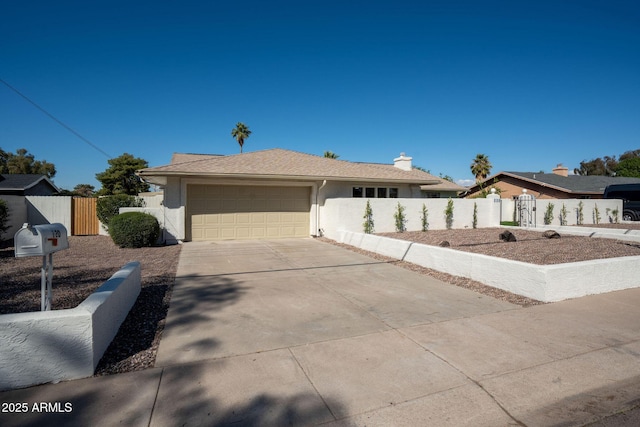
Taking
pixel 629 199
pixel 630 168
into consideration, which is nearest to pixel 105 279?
pixel 629 199

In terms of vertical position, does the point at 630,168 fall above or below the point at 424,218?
above

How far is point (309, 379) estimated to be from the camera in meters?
3.32

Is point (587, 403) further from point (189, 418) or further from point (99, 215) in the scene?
point (99, 215)

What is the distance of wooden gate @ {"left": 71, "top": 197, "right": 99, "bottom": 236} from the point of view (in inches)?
637

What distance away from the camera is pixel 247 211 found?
46.8ft

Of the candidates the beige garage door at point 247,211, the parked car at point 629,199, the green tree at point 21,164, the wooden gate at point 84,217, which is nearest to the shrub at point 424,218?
the beige garage door at point 247,211

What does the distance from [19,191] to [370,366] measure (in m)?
29.9

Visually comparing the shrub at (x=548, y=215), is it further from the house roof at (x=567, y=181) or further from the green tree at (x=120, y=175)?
the green tree at (x=120, y=175)

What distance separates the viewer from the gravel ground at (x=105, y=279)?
3.86 metres

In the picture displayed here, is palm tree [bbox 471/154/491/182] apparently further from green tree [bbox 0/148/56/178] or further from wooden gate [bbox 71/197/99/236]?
green tree [bbox 0/148/56/178]

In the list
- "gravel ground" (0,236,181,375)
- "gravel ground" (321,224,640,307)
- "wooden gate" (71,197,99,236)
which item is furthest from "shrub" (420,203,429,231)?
"wooden gate" (71,197,99,236)

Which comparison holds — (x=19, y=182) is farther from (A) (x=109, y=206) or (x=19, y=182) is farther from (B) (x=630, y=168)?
(B) (x=630, y=168)

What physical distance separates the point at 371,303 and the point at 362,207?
8.45m

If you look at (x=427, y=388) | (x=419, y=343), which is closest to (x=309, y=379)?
(x=427, y=388)
